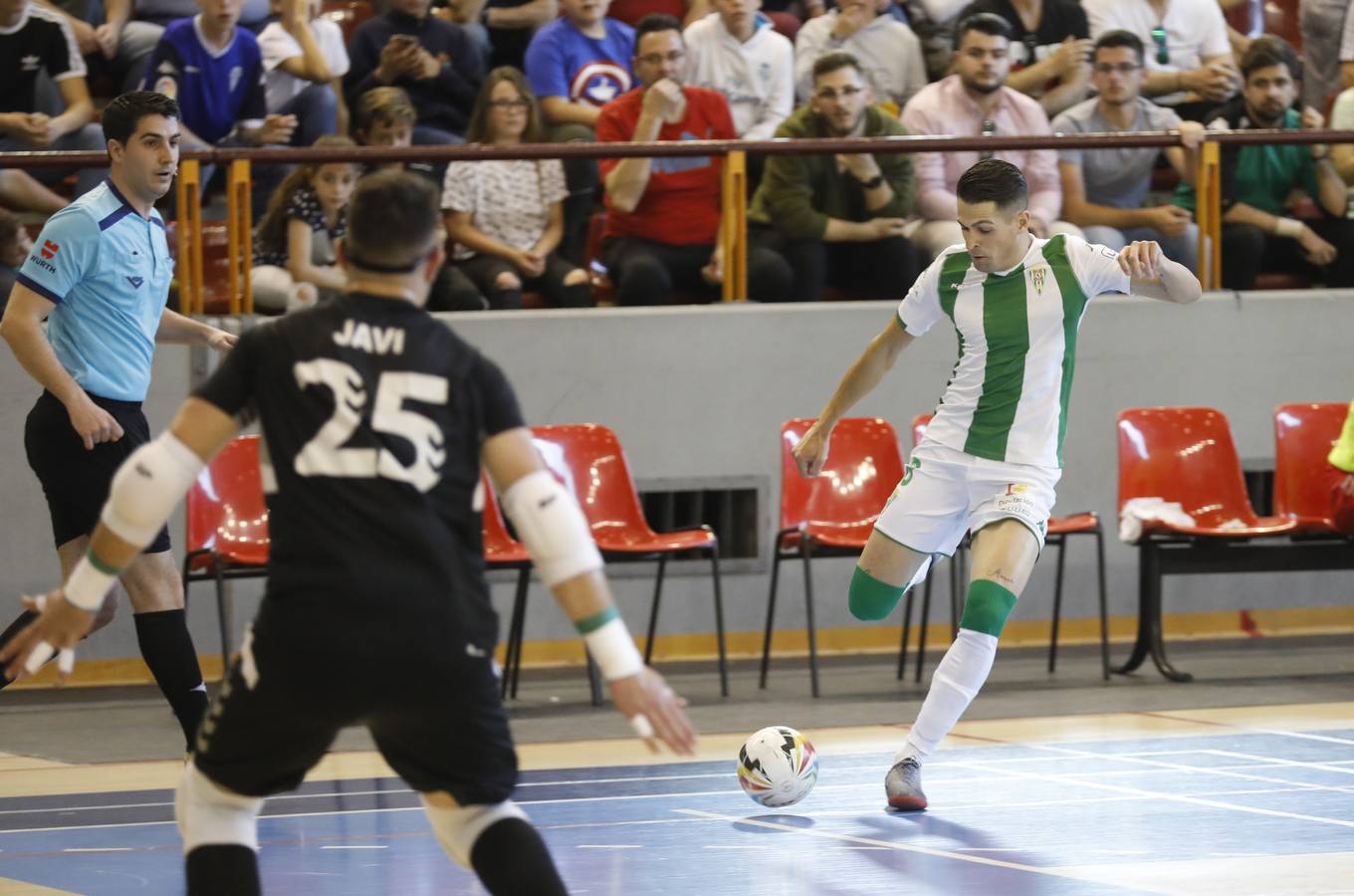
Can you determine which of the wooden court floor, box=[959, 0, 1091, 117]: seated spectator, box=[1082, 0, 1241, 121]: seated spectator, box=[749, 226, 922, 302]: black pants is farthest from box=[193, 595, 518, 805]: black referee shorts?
box=[1082, 0, 1241, 121]: seated spectator

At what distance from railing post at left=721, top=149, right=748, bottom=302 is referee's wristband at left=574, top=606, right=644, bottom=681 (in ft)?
20.6

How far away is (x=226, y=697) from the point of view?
11.7ft

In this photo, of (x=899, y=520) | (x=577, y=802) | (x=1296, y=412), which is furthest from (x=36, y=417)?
(x=1296, y=412)

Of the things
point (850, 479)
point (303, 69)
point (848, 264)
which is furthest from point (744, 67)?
point (850, 479)

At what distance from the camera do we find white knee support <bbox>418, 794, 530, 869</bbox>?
3.63 m

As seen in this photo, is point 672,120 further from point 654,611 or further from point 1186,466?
point 1186,466

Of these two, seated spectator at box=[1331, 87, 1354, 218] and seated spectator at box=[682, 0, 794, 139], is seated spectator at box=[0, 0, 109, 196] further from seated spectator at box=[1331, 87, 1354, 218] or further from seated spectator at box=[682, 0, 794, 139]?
seated spectator at box=[1331, 87, 1354, 218]

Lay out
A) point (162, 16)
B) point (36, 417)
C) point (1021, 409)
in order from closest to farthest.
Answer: point (36, 417) → point (1021, 409) → point (162, 16)

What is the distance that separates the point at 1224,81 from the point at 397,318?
8620 mm

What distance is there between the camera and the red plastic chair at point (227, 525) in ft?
27.2

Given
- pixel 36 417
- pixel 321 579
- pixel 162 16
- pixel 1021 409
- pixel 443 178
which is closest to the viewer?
pixel 321 579

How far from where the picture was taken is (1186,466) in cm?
954

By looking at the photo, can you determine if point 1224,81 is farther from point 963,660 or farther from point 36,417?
point 36,417

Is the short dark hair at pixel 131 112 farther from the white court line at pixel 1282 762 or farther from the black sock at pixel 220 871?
the white court line at pixel 1282 762
